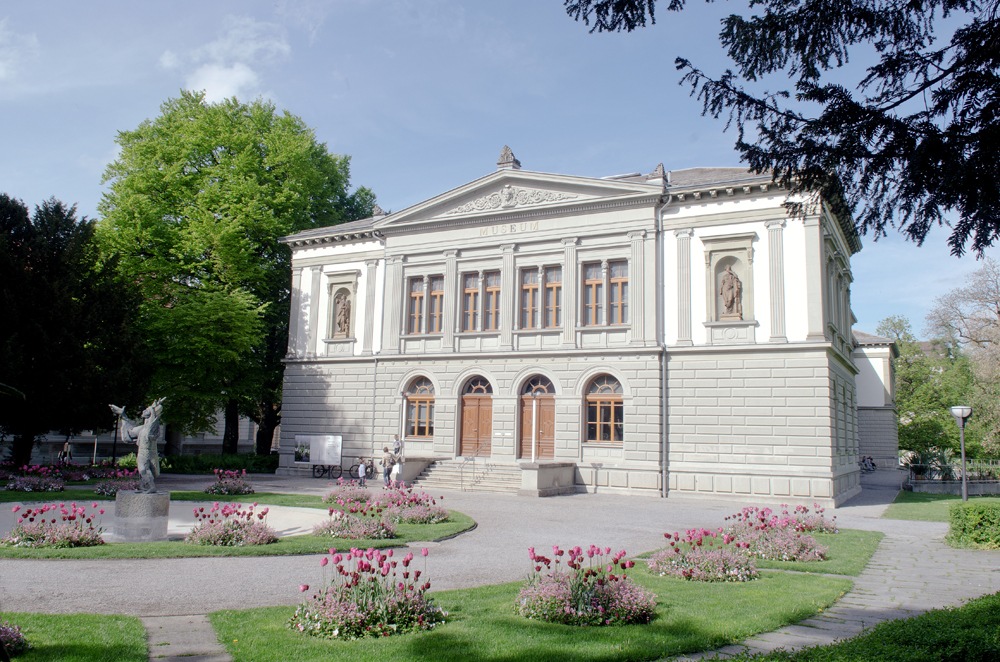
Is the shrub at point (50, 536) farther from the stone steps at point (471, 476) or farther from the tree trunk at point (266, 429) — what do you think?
the tree trunk at point (266, 429)

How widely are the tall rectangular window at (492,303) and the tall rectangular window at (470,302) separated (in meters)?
0.42

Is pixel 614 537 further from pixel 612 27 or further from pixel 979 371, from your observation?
pixel 979 371

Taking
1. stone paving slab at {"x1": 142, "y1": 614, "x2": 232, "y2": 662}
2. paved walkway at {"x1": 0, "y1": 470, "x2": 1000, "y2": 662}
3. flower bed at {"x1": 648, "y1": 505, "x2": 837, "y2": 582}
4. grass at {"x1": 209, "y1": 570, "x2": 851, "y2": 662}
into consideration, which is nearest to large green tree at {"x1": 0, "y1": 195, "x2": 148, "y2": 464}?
paved walkway at {"x1": 0, "y1": 470, "x2": 1000, "y2": 662}

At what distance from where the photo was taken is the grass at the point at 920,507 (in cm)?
2202

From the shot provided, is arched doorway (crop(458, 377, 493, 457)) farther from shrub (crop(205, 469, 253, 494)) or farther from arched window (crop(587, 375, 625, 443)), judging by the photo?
shrub (crop(205, 469, 253, 494))

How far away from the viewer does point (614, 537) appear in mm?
17141

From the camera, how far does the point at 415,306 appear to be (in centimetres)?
3441

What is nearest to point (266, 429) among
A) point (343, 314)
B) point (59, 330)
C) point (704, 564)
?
point (343, 314)

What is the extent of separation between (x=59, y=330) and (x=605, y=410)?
815 inches

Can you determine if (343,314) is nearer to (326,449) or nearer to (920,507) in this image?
(326,449)

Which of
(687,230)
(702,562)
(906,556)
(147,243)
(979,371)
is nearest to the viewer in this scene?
(702,562)

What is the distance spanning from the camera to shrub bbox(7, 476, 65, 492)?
2308 cm

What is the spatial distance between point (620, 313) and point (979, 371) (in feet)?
83.7

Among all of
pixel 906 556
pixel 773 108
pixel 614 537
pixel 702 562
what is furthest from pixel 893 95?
pixel 614 537
